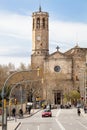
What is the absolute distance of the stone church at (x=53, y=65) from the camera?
142 meters

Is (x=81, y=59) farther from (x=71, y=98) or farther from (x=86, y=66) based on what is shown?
(x=71, y=98)

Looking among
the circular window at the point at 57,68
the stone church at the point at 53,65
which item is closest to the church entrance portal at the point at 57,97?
the stone church at the point at 53,65

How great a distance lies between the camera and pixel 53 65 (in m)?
146

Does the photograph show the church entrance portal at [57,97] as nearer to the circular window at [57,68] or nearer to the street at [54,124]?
the circular window at [57,68]

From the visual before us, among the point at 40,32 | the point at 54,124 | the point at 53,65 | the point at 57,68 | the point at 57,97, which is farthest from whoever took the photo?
the point at 40,32

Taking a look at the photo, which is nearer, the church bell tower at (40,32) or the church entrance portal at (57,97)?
the church entrance portal at (57,97)

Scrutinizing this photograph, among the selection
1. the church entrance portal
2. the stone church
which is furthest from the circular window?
the church entrance portal

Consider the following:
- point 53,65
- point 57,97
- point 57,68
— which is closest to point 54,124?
point 57,97

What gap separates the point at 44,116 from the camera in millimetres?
77188

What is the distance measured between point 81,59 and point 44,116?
69908 millimetres

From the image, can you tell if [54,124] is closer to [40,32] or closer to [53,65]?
[53,65]

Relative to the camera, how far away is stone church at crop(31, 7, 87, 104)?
142m

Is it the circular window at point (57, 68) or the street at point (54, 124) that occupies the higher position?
the circular window at point (57, 68)

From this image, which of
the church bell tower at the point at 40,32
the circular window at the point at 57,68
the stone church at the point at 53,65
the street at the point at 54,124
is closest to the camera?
the street at the point at 54,124
